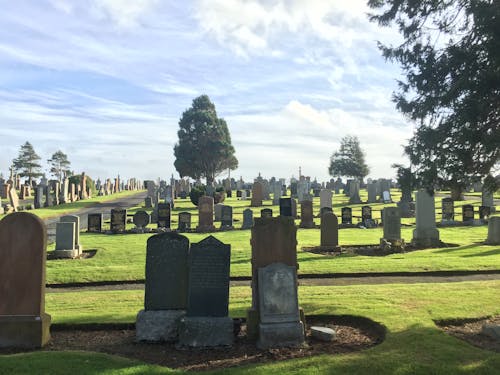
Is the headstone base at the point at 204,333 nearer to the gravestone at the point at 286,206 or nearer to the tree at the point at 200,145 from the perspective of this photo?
the gravestone at the point at 286,206

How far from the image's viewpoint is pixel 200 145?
2613 inches

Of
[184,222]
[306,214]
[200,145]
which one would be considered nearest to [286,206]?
[306,214]

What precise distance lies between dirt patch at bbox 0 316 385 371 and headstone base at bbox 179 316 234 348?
11 cm

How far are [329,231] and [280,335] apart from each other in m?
11.0

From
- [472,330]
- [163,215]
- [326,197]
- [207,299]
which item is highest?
[326,197]

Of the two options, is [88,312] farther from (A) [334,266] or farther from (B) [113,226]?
(B) [113,226]

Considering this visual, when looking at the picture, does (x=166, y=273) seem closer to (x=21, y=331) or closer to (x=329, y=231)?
(x=21, y=331)

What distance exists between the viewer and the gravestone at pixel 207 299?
697cm

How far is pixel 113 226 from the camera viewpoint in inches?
925

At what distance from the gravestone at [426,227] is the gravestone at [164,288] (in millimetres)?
13751

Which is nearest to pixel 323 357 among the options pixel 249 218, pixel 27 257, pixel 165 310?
pixel 165 310

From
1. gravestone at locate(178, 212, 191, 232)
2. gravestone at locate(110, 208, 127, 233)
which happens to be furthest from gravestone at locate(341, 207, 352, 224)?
gravestone at locate(110, 208, 127, 233)

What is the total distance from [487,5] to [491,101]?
149 centimetres

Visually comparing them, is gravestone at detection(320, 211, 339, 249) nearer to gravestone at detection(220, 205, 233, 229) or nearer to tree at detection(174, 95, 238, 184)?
gravestone at detection(220, 205, 233, 229)
